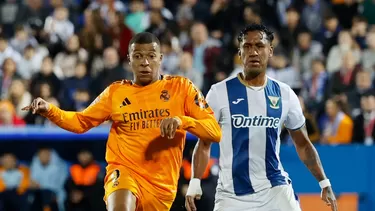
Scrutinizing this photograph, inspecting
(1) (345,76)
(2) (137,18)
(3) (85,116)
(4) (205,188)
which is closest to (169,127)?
(3) (85,116)

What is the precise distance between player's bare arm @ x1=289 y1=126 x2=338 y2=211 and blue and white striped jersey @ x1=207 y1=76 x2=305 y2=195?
10cm

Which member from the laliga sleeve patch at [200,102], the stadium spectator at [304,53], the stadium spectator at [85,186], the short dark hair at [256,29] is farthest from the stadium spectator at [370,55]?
the laliga sleeve patch at [200,102]

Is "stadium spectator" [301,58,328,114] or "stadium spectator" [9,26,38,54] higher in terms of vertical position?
"stadium spectator" [9,26,38,54]

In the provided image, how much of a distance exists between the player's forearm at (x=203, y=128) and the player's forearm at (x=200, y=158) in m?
0.16

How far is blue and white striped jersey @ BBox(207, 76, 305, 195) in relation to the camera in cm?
717

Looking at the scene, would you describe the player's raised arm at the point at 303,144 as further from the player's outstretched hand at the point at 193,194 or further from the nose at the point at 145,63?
the nose at the point at 145,63

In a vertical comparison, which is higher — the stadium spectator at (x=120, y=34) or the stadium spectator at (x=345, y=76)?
the stadium spectator at (x=120, y=34)

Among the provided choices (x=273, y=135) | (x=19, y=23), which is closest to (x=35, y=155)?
(x=19, y=23)

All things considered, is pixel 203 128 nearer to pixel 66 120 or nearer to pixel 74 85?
pixel 66 120

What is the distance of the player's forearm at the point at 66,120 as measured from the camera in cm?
717

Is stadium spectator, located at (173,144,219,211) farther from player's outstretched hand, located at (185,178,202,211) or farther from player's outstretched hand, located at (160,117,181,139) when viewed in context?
player's outstretched hand, located at (160,117,181,139)

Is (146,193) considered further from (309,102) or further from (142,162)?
(309,102)

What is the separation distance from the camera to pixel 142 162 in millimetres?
7191

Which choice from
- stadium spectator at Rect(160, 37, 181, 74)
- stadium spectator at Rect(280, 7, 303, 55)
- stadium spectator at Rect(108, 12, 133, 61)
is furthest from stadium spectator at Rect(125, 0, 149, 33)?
stadium spectator at Rect(280, 7, 303, 55)
